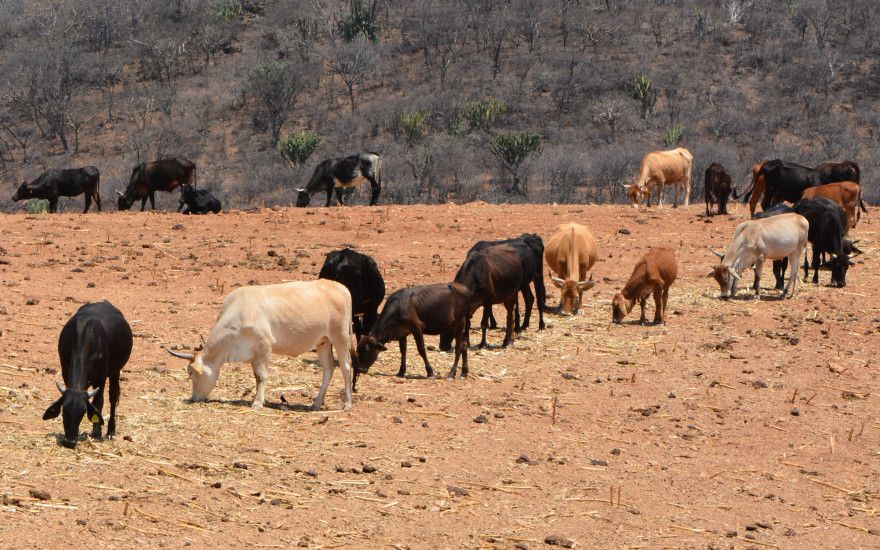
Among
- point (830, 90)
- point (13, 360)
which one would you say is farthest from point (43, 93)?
point (13, 360)

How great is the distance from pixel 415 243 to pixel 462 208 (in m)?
4.71

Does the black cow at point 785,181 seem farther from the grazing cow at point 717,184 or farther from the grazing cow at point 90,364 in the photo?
the grazing cow at point 90,364

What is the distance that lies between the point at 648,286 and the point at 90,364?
966 cm

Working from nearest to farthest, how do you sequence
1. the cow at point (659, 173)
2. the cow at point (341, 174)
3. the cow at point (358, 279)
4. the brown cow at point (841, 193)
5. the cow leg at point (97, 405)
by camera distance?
the cow leg at point (97, 405) → the cow at point (358, 279) → the brown cow at point (841, 193) → the cow at point (659, 173) → the cow at point (341, 174)

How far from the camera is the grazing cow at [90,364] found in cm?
1002

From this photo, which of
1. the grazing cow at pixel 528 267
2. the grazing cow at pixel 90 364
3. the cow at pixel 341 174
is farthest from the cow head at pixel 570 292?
the cow at pixel 341 174

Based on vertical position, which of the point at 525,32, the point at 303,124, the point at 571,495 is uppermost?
the point at 525,32

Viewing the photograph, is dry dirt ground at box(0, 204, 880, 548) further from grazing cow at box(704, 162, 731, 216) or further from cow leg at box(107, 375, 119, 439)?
grazing cow at box(704, 162, 731, 216)

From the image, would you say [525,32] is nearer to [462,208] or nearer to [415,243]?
[462,208]

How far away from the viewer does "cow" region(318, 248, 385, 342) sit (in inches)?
582

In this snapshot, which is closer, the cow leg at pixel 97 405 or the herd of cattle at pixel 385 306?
the cow leg at pixel 97 405

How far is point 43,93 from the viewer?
2606 inches

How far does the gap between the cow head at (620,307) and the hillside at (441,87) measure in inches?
1155

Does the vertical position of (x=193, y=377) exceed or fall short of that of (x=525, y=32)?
it falls short
